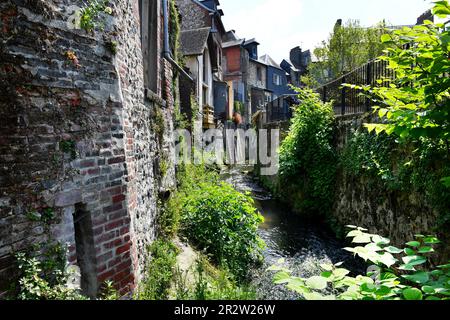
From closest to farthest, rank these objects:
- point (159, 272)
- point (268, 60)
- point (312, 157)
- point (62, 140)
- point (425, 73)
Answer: point (425, 73)
point (62, 140)
point (159, 272)
point (312, 157)
point (268, 60)

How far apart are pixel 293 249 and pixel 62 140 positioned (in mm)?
6854

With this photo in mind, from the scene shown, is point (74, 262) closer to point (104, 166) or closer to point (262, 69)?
point (104, 166)

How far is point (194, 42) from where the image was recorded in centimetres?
1797

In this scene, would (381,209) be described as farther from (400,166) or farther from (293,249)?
(293,249)

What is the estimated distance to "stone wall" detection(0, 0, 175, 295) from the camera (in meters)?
2.49

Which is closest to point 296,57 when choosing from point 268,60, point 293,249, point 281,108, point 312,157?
point 268,60

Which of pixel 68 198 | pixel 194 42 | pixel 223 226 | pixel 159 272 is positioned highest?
pixel 194 42

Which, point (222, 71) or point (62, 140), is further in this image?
point (222, 71)

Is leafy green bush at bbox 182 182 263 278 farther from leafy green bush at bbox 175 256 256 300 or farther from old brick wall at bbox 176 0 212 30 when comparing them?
old brick wall at bbox 176 0 212 30

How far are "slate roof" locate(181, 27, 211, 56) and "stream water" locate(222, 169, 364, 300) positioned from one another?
10.6m

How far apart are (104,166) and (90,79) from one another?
985 mm

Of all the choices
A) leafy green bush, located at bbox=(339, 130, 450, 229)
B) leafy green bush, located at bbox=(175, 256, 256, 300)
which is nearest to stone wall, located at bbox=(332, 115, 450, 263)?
leafy green bush, located at bbox=(339, 130, 450, 229)

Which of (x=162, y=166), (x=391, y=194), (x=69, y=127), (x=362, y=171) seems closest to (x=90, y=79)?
(x=69, y=127)

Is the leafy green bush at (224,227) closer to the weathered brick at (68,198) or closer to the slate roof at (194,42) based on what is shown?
the weathered brick at (68,198)
